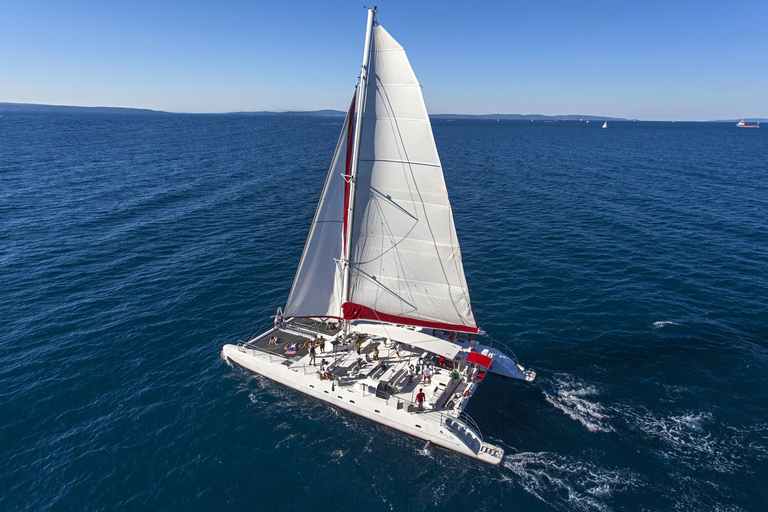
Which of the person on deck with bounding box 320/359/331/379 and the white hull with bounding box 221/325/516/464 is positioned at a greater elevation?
the person on deck with bounding box 320/359/331/379

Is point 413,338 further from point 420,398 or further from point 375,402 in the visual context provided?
point 375,402

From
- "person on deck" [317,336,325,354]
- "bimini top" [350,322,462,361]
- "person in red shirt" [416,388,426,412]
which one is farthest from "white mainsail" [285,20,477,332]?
"person in red shirt" [416,388,426,412]

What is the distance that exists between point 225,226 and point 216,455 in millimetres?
43255

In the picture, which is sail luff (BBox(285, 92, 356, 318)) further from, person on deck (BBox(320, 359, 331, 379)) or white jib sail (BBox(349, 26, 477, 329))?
person on deck (BBox(320, 359, 331, 379))

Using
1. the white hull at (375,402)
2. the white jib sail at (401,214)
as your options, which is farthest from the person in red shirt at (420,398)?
the white jib sail at (401,214)

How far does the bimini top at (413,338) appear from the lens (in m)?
28.6

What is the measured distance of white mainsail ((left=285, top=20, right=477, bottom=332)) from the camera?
24047 millimetres

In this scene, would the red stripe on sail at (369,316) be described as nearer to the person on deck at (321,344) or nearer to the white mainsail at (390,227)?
the white mainsail at (390,227)

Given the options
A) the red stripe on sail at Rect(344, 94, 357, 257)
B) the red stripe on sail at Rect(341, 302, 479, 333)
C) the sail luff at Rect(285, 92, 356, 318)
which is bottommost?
the red stripe on sail at Rect(341, 302, 479, 333)

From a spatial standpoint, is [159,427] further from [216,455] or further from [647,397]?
[647,397]

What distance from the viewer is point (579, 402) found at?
94.3 feet

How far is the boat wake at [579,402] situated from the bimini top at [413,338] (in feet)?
26.4

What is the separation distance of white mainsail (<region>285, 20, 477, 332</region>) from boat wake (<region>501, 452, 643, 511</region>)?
9.08m

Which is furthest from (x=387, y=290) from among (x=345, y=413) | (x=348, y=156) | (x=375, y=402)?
(x=348, y=156)
